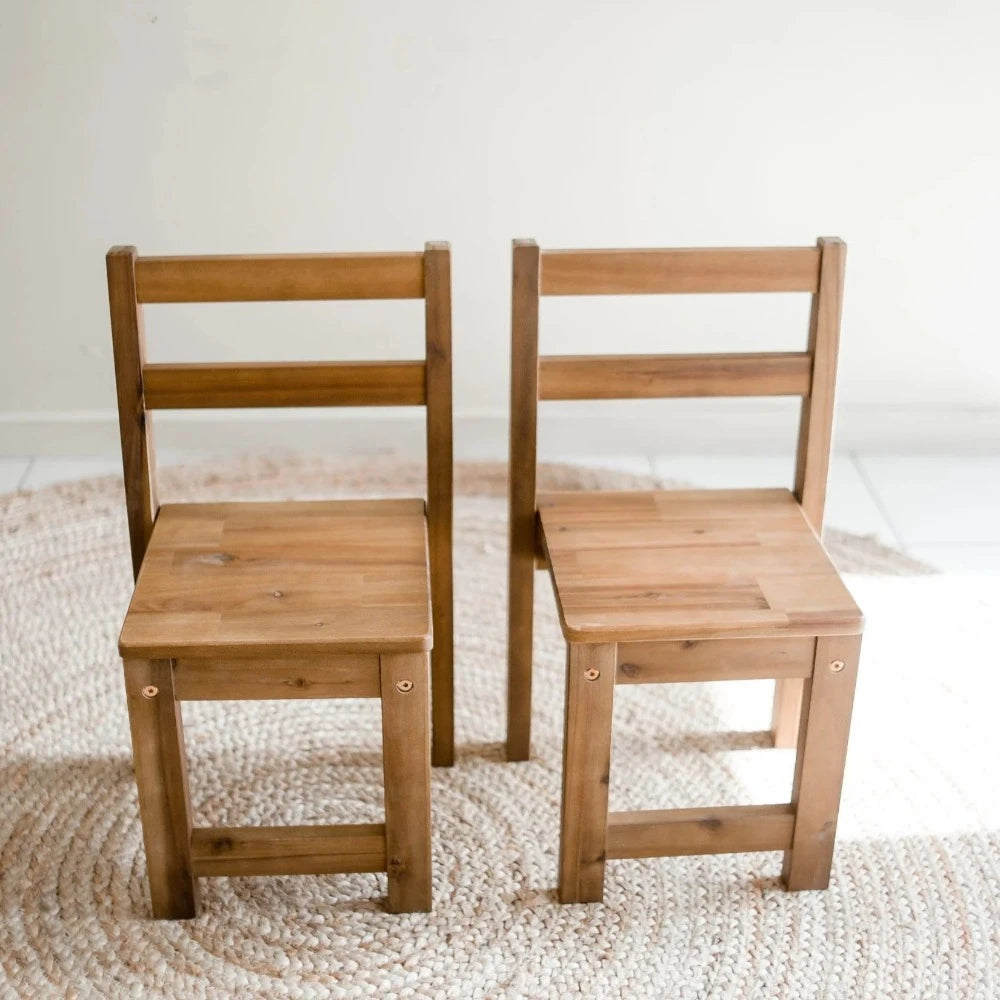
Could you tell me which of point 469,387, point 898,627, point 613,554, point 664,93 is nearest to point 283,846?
point 613,554

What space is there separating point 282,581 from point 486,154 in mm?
1104

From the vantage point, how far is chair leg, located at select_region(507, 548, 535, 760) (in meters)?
1.61

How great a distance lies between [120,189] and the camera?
231 cm

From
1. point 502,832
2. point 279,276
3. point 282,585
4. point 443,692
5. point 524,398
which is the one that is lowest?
point 502,832

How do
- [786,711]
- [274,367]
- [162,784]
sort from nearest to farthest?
[162,784] → [274,367] → [786,711]

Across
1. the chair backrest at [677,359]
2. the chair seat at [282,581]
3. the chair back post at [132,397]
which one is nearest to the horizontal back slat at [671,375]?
the chair backrest at [677,359]

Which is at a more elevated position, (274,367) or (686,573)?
(274,367)

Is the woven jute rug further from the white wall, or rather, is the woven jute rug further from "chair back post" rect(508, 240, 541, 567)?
the white wall

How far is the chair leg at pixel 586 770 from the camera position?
1.38 m

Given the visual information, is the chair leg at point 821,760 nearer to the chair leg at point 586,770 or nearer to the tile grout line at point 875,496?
the chair leg at point 586,770

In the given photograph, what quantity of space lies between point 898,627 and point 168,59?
57.1 inches

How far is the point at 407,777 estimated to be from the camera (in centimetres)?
140

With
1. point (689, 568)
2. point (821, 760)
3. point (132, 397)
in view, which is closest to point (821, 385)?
point (689, 568)

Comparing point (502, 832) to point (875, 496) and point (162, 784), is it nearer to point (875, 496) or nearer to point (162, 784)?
point (162, 784)
